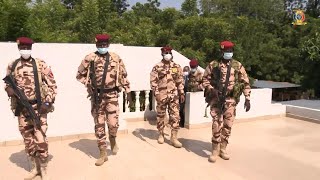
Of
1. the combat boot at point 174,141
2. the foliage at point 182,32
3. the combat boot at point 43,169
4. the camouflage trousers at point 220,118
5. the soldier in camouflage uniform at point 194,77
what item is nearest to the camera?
the combat boot at point 43,169

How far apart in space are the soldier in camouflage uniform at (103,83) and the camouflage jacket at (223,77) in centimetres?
116

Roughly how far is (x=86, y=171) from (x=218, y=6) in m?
36.6

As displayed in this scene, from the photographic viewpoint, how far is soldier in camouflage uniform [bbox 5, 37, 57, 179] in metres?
4.03

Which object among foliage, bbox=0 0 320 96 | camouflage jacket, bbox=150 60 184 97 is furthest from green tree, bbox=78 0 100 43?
camouflage jacket, bbox=150 60 184 97

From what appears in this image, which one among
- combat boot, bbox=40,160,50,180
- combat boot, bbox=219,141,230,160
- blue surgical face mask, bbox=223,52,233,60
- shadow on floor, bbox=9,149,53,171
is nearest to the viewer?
combat boot, bbox=40,160,50,180

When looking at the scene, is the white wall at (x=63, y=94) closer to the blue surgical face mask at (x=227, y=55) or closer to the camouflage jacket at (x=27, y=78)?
the camouflage jacket at (x=27, y=78)

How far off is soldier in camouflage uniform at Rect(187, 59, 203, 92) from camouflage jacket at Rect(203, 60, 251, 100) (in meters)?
1.59

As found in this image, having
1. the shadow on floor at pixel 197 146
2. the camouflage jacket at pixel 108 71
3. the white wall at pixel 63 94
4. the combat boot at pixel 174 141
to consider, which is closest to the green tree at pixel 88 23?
the white wall at pixel 63 94

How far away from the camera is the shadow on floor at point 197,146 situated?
213 inches

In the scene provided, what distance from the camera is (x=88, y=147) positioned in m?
5.46

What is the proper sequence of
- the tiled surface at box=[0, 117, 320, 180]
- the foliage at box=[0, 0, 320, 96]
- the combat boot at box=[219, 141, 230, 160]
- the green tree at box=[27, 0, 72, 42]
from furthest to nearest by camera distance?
the foliage at box=[0, 0, 320, 96] < the green tree at box=[27, 0, 72, 42] < the combat boot at box=[219, 141, 230, 160] < the tiled surface at box=[0, 117, 320, 180]

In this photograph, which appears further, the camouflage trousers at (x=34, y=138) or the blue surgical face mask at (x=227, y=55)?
the blue surgical face mask at (x=227, y=55)

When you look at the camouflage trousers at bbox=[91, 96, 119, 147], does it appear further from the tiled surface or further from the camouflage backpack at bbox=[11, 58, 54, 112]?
the camouflage backpack at bbox=[11, 58, 54, 112]

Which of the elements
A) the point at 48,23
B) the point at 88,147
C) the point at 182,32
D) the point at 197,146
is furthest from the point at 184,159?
the point at 48,23
